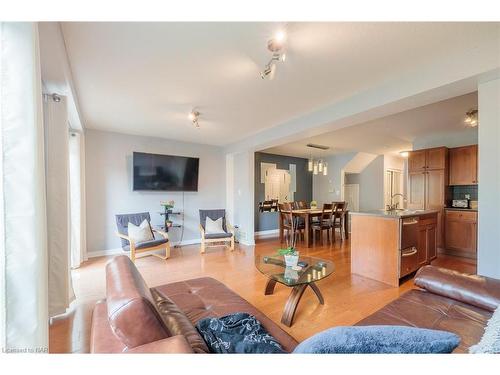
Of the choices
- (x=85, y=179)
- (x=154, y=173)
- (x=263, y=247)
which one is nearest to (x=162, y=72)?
(x=154, y=173)

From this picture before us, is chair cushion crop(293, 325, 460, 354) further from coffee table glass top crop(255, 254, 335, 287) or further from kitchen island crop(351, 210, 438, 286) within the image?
kitchen island crop(351, 210, 438, 286)

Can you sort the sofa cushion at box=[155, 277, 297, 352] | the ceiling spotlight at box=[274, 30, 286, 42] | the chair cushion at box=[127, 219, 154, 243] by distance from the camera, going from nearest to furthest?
the sofa cushion at box=[155, 277, 297, 352]
the ceiling spotlight at box=[274, 30, 286, 42]
the chair cushion at box=[127, 219, 154, 243]

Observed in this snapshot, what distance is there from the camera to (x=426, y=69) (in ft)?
6.54

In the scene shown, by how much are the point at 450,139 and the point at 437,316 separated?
4.61 m

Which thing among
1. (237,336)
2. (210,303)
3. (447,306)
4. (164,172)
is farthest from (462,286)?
(164,172)

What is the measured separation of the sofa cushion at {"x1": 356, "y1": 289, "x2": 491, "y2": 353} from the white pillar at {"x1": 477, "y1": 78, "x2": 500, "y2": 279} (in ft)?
2.20

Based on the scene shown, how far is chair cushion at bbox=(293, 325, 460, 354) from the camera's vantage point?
0.64 meters

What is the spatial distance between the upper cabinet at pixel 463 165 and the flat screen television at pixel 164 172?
17.2 ft

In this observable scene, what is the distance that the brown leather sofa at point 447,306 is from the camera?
1280 millimetres

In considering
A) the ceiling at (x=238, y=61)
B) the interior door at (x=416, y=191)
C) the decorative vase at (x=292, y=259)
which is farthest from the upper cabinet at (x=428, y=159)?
the decorative vase at (x=292, y=259)

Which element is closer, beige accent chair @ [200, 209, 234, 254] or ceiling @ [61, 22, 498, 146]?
ceiling @ [61, 22, 498, 146]

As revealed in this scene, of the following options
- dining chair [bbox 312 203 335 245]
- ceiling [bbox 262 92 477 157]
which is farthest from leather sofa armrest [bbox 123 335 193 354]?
dining chair [bbox 312 203 335 245]

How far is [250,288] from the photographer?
8.88 feet
